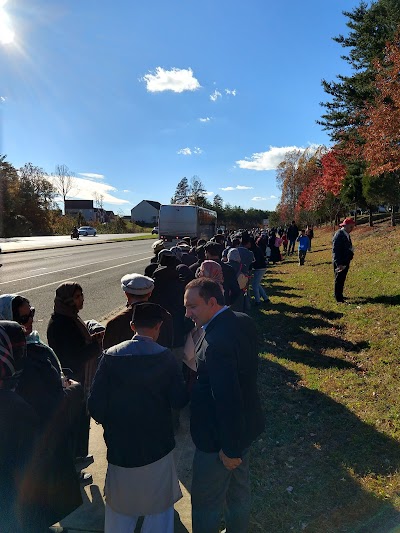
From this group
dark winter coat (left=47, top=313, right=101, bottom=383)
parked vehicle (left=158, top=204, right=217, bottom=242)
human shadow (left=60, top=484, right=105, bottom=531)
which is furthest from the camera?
parked vehicle (left=158, top=204, right=217, bottom=242)

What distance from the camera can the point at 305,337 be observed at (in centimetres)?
739

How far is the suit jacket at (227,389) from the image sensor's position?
7.04ft

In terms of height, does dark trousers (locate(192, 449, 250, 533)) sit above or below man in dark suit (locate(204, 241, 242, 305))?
below

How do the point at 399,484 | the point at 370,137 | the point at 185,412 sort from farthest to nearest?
the point at 370,137
the point at 185,412
the point at 399,484

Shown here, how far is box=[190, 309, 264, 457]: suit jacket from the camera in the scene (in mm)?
2146

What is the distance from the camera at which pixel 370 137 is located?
15.8 meters

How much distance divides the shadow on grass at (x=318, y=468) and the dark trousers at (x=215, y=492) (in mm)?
551

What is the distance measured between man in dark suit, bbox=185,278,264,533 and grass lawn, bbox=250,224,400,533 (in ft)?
2.78

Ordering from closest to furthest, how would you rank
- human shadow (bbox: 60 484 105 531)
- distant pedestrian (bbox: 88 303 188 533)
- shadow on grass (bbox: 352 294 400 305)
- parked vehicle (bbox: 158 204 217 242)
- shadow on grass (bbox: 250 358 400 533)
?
distant pedestrian (bbox: 88 303 188 533) < human shadow (bbox: 60 484 105 531) < shadow on grass (bbox: 250 358 400 533) < shadow on grass (bbox: 352 294 400 305) < parked vehicle (bbox: 158 204 217 242)

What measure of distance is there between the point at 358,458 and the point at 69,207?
127 metres

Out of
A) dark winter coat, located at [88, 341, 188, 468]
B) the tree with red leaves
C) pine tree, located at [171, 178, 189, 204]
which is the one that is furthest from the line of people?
pine tree, located at [171, 178, 189, 204]

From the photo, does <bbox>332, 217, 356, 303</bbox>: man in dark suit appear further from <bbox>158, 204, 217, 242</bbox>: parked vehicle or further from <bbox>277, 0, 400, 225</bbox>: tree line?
<bbox>158, 204, 217, 242</bbox>: parked vehicle

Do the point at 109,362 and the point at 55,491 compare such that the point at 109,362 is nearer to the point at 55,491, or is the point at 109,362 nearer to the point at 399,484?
the point at 55,491

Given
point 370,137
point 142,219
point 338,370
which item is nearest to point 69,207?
point 142,219
